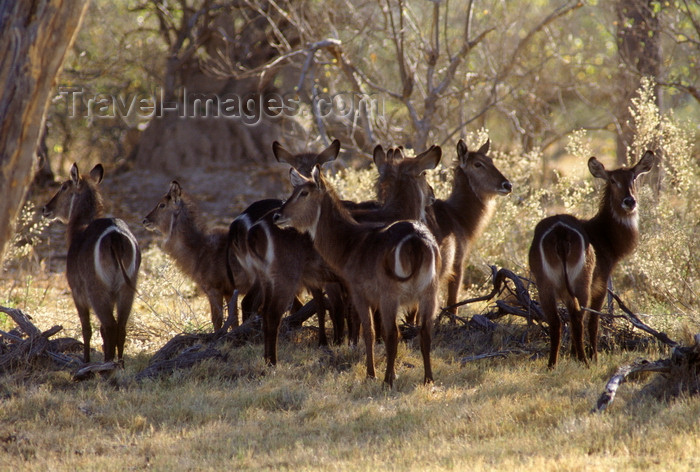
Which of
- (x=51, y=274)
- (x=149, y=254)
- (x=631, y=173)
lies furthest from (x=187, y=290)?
(x=631, y=173)

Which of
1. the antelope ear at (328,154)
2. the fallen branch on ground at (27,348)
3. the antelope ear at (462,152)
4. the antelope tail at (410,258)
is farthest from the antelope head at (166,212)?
the antelope tail at (410,258)

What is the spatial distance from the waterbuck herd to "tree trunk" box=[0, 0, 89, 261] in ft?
6.85

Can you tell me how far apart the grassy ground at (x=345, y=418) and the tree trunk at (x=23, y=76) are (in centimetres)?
155

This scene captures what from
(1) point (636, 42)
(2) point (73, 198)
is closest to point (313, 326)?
(2) point (73, 198)

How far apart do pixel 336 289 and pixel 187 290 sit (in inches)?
149

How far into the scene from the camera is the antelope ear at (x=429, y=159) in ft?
23.9

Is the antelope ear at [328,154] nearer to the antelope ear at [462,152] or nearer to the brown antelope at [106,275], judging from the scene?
the antelope ear at [462,152]

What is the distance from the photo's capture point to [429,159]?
7.36 m

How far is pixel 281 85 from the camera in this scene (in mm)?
16062

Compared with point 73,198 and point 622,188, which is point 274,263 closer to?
point 73,198

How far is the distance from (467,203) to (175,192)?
114 inches

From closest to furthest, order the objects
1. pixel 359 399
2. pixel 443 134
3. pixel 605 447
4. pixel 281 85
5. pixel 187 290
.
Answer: pixel 605 447 < pixel 359 399 < pixel 187 290 < pixel 443 134 < pixel 281 85

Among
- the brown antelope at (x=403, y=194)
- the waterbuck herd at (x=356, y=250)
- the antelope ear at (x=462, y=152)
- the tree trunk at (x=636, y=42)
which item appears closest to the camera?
the waterbuck herd at (x=356, y=250)

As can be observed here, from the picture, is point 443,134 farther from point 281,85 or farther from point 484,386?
point 484,386
